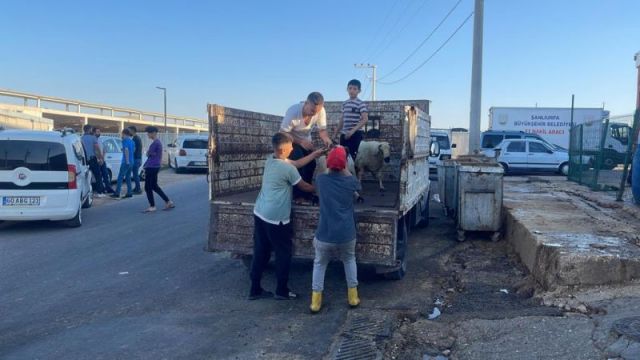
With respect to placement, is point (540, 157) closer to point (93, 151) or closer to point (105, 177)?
point (105, 177)

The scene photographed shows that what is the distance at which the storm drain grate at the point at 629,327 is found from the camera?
424 centimetres

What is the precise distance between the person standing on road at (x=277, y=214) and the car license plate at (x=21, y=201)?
5432 mm

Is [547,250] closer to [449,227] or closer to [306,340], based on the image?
[306,340]

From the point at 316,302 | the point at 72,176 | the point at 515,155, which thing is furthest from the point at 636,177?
the point at 515,155

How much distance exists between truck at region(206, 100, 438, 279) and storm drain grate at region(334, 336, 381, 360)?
116cm

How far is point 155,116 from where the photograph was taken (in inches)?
2119

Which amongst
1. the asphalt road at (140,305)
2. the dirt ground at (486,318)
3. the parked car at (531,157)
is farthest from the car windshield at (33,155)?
the parked car at (531,157)

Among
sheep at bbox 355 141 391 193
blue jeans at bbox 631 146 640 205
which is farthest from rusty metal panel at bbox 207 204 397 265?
blue jeans at bbox 631 146 640 205

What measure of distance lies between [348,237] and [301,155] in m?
1.68

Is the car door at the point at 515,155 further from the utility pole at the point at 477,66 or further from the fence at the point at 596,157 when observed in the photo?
the utility pole at the point at 477,66

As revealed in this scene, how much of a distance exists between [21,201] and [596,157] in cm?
1274

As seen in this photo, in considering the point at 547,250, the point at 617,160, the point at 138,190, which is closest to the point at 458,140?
the point at 617,160

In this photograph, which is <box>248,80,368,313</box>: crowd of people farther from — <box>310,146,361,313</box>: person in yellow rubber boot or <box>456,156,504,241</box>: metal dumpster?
<box>456,156,504,241</box>: metal dumpster

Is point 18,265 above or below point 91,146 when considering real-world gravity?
below
